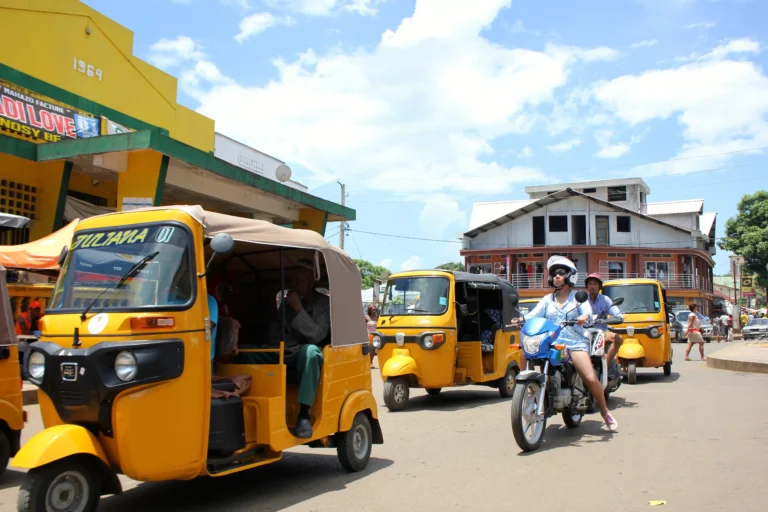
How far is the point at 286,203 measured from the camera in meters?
20.6

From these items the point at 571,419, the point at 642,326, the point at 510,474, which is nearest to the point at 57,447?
the point at 510,474

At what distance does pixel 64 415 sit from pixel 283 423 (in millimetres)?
1748

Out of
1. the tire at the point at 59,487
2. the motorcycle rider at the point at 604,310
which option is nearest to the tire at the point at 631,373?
the motorcycle rider at the point at 604,310

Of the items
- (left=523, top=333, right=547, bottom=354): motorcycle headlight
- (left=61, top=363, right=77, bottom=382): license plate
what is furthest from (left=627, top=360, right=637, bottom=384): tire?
(left=61, top=363, right=77, bottom=382): license plate

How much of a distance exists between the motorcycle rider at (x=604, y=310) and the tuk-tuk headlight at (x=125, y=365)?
6815mm

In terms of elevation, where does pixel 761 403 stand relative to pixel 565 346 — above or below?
below

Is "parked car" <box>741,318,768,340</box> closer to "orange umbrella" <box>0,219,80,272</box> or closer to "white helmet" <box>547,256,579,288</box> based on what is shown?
"white helmet" <box>547,256,579,288</box>

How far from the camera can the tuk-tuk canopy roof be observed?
5.29 m

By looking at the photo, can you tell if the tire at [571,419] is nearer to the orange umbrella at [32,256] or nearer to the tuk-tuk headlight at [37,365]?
the tuk-tuk headlight at [37,365]

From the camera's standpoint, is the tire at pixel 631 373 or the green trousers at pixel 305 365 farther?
the tire at pixel 631 373

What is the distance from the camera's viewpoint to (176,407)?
15.4 ft

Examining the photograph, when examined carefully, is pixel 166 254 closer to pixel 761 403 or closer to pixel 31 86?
pixel 761 403

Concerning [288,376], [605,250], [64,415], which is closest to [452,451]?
[288,376]

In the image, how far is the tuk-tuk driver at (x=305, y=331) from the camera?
238 inches
